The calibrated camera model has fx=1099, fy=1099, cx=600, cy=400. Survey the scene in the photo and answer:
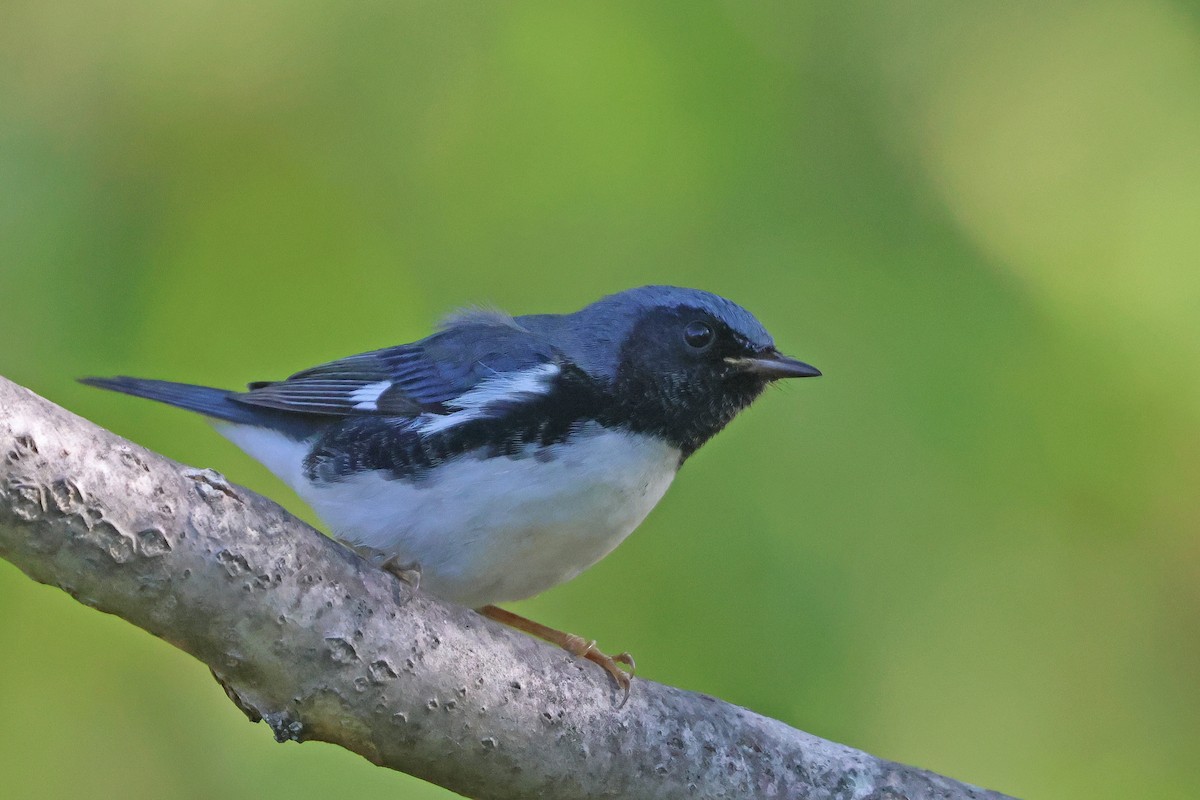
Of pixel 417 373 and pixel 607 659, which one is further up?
pixel 417 373

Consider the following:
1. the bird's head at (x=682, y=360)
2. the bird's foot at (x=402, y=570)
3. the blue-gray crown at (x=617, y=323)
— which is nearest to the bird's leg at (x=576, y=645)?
the bird's foot at (x=402, y=570)

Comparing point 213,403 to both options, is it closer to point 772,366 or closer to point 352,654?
point 352,654

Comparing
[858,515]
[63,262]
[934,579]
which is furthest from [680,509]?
[63,262]

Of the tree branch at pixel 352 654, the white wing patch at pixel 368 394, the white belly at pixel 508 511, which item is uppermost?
the white wing patch at pixel 368 394

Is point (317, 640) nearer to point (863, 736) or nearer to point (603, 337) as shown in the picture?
point (603, 337)

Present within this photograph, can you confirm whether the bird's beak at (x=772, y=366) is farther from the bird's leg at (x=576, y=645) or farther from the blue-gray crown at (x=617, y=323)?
the bird's leg at (x=576, y=645)

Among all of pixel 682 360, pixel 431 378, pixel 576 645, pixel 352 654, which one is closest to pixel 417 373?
pixel 431 378

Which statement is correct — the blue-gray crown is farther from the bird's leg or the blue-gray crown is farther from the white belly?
the bird's leg

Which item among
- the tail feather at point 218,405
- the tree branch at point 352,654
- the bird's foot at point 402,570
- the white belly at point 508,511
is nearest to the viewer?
the tree branch at point 352,654
